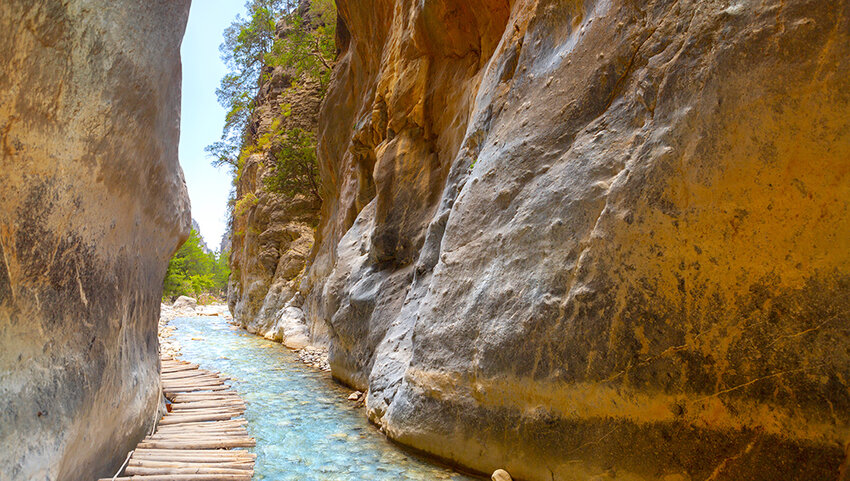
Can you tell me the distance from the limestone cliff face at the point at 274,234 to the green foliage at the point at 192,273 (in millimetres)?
9675

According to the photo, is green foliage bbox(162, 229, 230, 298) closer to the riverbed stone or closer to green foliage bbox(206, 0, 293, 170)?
green foliage bbox(206, 0, 293, 170)

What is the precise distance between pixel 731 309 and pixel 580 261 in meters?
0.94

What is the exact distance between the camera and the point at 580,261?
3291mm

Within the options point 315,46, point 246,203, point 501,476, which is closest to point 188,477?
point 501,476

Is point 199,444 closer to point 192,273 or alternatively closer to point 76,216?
point 76,216

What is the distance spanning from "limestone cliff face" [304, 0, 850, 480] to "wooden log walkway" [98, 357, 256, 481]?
1.53 metres

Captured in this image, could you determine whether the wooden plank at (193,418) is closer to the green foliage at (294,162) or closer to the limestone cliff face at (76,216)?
the limestone cliff face at (76,216)

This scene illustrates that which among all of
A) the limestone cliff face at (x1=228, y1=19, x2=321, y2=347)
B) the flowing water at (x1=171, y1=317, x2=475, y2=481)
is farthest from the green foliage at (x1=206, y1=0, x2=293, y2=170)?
the flowing water at (x1=171, y1=317, x2=475, y2=481)

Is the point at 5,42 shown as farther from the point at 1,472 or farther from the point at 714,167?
the point at 714,167

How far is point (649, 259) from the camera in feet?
9.73

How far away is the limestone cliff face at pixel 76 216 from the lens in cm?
230

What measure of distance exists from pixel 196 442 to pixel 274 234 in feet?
47.7

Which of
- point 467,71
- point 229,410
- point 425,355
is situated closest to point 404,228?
point 467,71

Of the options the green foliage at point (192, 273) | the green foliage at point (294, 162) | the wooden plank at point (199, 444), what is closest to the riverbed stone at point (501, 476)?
the wooden plank at point (199, 444)
